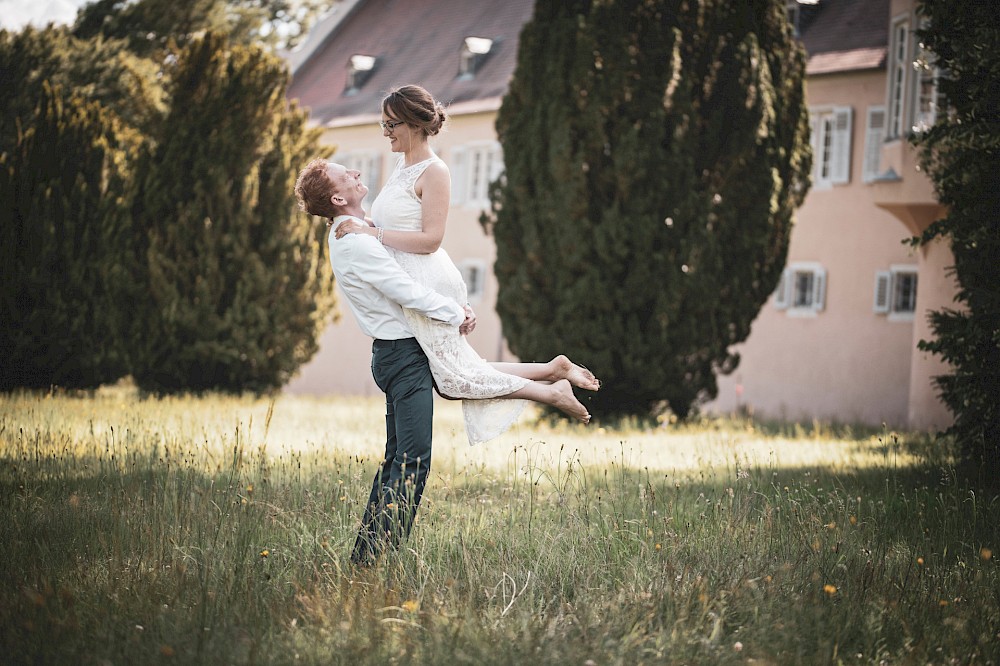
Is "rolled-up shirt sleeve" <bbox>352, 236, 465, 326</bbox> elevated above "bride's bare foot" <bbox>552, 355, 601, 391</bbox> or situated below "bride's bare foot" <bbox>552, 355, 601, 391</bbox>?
above

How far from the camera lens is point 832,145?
908 inches

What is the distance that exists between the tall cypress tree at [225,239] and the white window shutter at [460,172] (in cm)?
1340

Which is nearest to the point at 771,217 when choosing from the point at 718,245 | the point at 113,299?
the point at 718,245

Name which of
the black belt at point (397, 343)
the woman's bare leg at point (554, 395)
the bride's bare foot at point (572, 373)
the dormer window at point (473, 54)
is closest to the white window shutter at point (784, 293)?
the dormer window at point (473, 54)

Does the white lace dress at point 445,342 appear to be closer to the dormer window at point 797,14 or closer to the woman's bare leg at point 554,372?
the woman's bare leg at point 554,372

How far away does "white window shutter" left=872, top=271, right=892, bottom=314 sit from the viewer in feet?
71.5

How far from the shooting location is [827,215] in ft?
75.9

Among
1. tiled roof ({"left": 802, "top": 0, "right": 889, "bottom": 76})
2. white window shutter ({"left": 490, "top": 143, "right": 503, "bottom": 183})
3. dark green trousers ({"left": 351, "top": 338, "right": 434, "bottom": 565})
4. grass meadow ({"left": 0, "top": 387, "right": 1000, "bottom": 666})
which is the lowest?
grass meadow ({"left": 0, "top": 387, "right": 1000, "bottom": 666})

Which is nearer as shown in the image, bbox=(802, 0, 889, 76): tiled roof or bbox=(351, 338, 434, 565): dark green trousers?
bbox=(351, 338, 434, 565): dark green trousers

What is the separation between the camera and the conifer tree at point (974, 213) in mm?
8352

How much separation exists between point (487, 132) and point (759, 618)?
2493 cm

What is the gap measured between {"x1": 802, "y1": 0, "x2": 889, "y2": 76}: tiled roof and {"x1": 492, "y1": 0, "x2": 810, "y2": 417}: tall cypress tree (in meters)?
8.83

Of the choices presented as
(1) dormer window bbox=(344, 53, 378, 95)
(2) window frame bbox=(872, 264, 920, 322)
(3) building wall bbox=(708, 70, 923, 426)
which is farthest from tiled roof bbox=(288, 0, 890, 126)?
(2) window frame bbox=(872, 264, 920, 322)

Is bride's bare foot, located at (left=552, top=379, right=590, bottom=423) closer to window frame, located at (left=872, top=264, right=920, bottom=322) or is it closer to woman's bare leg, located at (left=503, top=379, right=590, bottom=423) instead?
woman's bare leg, located at (left=503, top=379, right=590, bottom=423)
